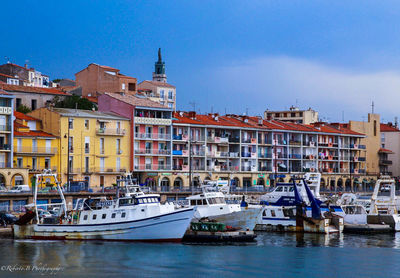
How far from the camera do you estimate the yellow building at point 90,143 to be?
90.0 meters

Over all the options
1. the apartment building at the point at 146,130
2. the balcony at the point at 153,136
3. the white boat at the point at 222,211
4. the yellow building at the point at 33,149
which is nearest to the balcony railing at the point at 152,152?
the apartment building at the point at 146,130

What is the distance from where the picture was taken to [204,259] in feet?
151

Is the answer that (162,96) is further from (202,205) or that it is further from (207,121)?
(202,205)

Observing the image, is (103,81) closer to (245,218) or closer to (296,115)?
(296,115)

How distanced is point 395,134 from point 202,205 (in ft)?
295

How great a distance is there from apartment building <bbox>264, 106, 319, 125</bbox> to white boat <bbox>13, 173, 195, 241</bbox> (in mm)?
94176

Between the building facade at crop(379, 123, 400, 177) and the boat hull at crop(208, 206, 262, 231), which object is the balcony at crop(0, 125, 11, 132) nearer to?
the boat hull at crop(208, 206, 262, 231)

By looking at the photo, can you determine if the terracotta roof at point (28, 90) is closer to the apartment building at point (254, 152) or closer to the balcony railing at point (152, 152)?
the apartment building at point (254, 152)

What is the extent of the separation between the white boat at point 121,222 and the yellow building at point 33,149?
29.4 metres

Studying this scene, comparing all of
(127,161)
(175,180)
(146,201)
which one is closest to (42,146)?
(127,161)

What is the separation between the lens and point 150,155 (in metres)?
98.4

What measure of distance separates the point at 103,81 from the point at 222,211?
69909mm

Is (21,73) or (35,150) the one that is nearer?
(35,150)

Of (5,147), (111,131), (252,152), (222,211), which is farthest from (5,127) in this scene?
(252,152)
